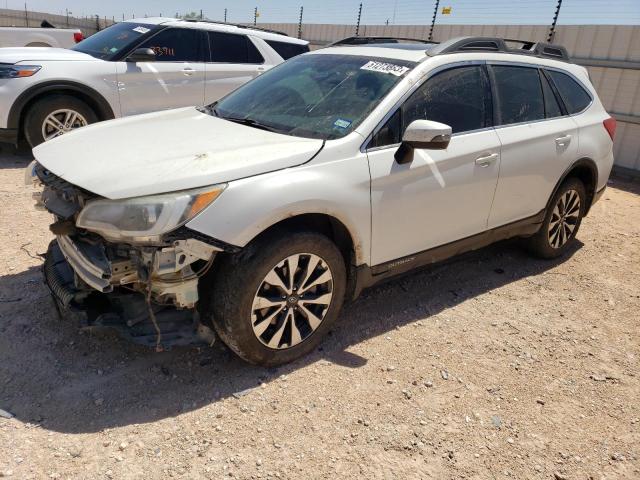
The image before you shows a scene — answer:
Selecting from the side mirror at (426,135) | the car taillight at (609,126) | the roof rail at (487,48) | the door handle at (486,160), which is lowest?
the door handle at (486,160)

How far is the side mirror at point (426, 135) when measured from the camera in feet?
9.93

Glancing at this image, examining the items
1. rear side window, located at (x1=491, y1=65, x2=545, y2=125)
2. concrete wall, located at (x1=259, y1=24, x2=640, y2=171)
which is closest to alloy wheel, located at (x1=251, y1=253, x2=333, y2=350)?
rear side window, located at (x1=491, y1=65, x2=545, y2=125)

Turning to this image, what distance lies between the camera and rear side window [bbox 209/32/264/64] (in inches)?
292

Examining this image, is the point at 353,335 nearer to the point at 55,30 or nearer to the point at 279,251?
the point at 279,251

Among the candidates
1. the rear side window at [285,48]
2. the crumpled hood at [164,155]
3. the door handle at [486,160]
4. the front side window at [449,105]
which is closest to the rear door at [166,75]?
the rear side window at [285,48]

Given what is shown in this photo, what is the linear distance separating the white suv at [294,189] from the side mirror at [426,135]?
0.01 meters

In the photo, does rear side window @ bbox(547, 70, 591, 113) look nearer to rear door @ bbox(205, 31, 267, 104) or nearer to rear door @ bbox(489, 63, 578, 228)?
rear door @ bbox(489, 63, 578, 228)

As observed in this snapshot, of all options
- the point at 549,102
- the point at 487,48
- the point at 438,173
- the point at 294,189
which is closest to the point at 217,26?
the point at 487,48

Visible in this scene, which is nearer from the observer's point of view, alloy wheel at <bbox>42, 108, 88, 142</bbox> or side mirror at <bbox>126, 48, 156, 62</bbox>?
alloy wheel at <bbox>42, 108, 88, 142</bbox>

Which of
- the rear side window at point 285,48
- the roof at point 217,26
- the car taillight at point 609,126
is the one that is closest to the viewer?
the car taillight at point 609,126

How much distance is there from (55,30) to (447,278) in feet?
34.0

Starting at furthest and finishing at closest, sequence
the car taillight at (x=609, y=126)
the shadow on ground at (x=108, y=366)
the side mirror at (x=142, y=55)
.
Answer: the side mirror at (x=142, y=55) < the car taillight at (x=609, y=126) < the shadow on ground at (x=108, y=366)

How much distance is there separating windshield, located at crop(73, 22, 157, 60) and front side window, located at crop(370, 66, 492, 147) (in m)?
4.76

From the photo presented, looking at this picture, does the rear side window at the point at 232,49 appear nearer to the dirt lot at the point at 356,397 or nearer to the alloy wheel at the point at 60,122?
the alloy wheel at the point at 60,122
